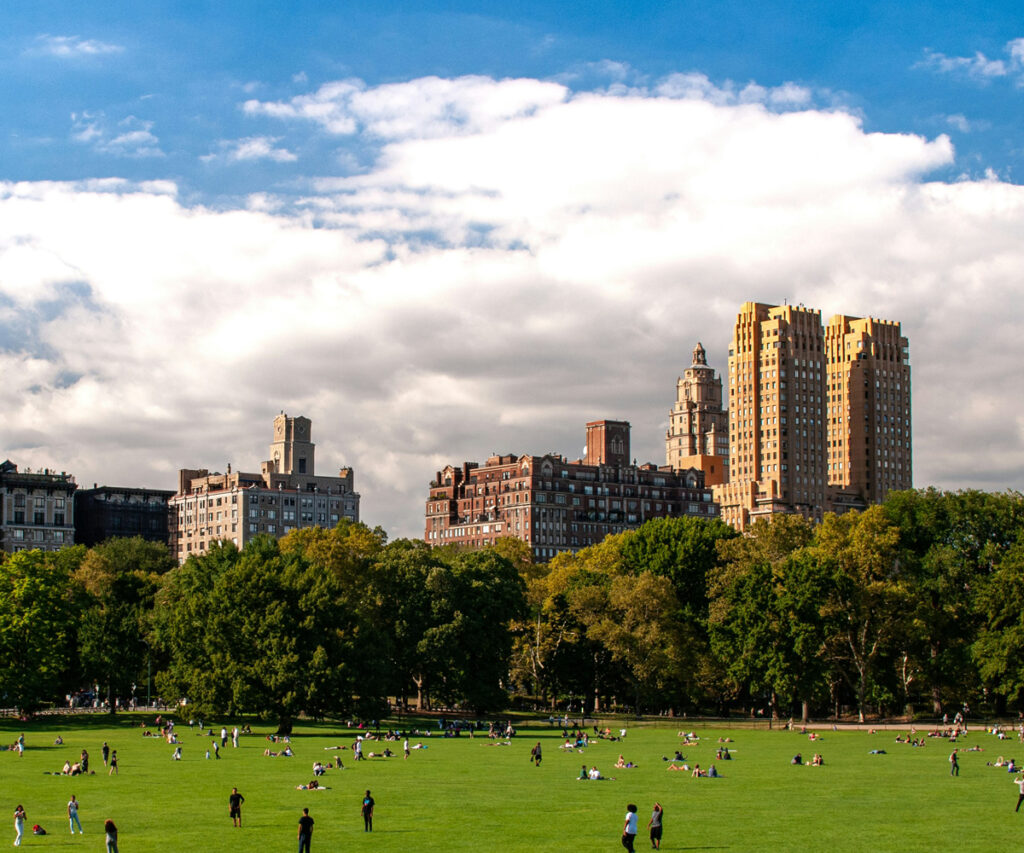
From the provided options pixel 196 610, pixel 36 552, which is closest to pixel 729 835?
pixel 196 610

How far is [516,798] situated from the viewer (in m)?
66.8

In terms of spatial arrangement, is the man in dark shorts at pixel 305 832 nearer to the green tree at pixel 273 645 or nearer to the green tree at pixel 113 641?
the green tree at pixel 273 645

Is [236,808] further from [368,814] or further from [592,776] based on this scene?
[592,776]

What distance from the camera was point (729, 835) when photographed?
179 ft

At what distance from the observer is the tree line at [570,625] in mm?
113375

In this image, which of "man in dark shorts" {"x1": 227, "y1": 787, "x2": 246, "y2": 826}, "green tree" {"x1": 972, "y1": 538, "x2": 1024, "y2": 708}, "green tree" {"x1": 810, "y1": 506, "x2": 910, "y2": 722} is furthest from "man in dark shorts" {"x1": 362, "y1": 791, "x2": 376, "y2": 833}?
"green tree" {"x1": 972, "y1": 538, "x2": 1024, "y2": 708}

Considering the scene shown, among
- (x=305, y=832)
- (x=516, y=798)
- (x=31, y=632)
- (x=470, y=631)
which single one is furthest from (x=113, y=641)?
(x=305, y=832)

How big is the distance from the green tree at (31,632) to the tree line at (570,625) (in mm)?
185

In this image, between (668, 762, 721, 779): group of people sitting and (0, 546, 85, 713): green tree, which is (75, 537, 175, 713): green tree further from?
(668, 762, 721, 779): group of people sitting

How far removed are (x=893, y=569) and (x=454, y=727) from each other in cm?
5015

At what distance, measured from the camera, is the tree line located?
113375 millimetres

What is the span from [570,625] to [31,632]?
5304 cm

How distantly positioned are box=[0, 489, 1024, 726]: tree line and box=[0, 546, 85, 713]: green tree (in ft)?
0.61

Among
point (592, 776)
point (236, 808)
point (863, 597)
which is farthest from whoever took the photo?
point (863, 597)
